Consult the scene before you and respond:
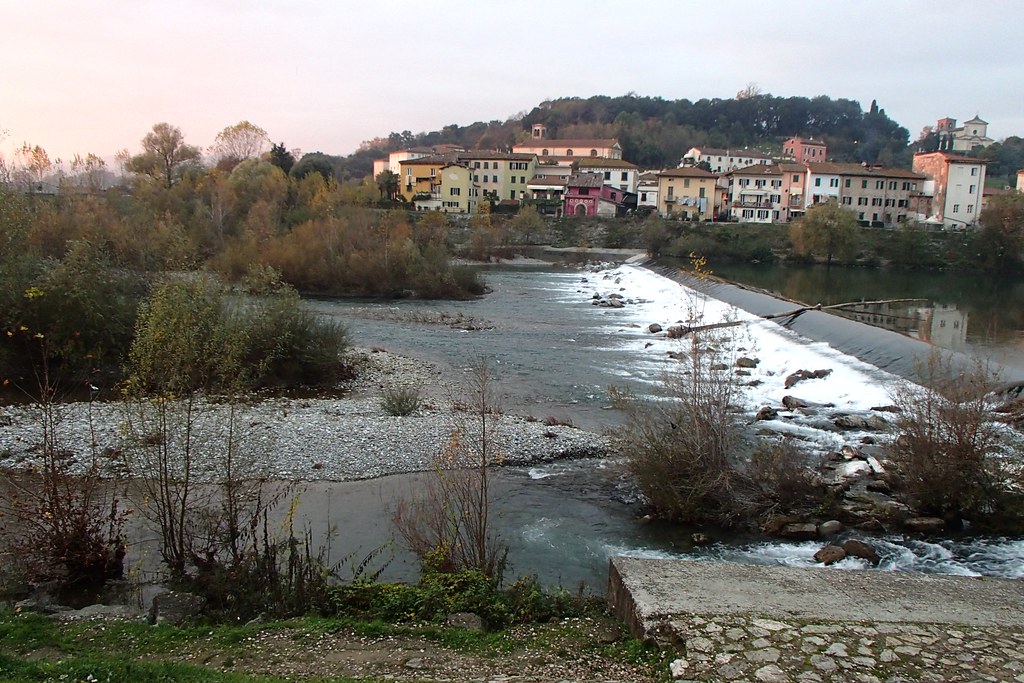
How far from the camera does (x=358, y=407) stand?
15.5m

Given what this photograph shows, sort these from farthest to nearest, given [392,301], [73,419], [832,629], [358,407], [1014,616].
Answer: [392,301], [358,407], [73,419], [1014,616], [832,629]

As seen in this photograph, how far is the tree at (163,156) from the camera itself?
66.2m

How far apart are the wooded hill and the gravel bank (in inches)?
4895

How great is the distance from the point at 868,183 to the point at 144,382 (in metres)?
82.2

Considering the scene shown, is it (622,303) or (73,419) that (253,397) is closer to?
(73,419)

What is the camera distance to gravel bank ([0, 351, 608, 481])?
11.7 metres

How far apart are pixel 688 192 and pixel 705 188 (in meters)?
2.01

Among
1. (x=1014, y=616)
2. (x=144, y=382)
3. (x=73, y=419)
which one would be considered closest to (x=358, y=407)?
(x=73, y=419)

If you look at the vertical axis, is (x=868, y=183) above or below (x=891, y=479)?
above

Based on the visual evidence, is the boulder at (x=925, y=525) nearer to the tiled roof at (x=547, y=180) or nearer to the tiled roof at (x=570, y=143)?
the tiled roof at (x=547, y=180)

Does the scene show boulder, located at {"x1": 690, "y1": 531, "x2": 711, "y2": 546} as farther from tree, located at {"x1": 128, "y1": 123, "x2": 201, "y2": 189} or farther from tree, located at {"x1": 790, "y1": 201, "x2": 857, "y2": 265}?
tree, located at {"x1": 128, "y1": 123, "x2": 201, "y2": 189}

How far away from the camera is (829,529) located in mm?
9711

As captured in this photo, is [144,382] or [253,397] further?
[253,397]

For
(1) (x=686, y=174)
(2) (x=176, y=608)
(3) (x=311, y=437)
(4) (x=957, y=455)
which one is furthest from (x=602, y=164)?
(2) (x=176, y=608)
